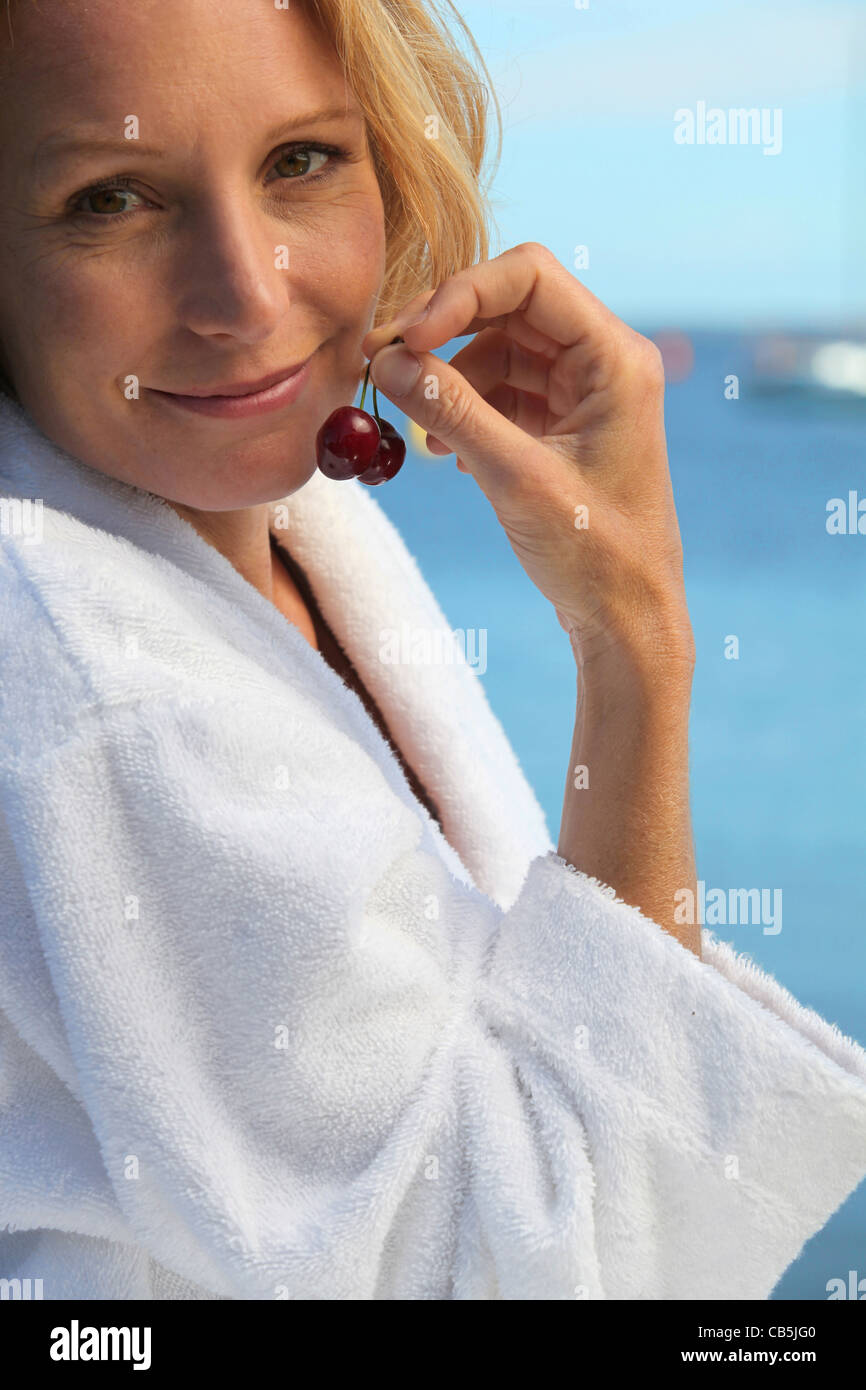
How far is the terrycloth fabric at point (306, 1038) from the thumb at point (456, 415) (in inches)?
7.3

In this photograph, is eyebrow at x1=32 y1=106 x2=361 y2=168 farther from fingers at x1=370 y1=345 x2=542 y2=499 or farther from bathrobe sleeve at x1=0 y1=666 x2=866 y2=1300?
bathrobe sleeve at x1=0 y1=666 x2=866 y2=1300

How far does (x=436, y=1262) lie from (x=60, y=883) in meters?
0.27

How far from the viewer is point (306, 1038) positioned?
2.10 ft

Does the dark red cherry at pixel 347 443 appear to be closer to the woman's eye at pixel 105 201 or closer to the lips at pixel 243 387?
the lips at pixel 243 387

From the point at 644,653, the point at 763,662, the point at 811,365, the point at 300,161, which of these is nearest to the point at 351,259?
the point at 300,161

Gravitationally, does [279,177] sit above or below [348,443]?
above

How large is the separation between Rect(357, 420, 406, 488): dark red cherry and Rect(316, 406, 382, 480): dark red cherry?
0.08 feet

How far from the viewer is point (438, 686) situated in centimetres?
111

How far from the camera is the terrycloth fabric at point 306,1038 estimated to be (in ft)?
2.07

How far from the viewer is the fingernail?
78 cm

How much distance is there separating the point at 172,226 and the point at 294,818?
1.12 ft

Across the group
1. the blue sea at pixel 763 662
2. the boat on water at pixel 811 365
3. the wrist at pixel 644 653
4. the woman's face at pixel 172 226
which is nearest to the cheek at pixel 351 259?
the woman's face at pixel 172 226

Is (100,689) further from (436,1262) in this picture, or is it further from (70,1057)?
(436,1262)

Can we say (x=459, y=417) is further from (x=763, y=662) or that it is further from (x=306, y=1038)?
(x=763, y=662)
